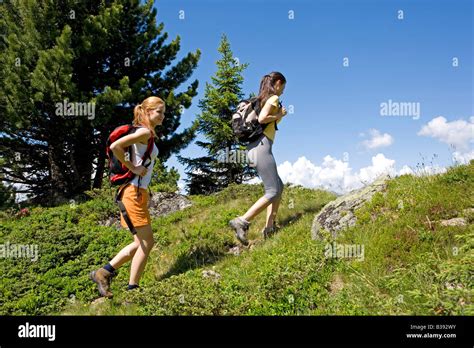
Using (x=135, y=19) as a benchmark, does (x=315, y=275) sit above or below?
below

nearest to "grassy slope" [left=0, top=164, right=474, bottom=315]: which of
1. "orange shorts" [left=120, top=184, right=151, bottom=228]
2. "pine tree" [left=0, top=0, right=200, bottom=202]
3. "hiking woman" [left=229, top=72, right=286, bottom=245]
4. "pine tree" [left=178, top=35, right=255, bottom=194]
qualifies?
"hiking woman" [left=229, top=72, right=286, bottom=245]

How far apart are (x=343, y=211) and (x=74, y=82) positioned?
46.3 feet

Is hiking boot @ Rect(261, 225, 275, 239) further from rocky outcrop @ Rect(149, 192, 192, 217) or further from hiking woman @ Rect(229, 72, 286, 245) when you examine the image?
rocky outcrop @ Rect(149, 192, 192, 217)

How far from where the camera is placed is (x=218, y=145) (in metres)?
24.4

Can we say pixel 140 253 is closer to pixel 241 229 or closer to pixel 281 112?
pixel 241 229

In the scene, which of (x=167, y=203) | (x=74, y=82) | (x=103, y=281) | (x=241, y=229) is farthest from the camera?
(x=74, y=82)

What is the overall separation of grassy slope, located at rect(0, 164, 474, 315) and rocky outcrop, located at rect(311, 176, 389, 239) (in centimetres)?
20

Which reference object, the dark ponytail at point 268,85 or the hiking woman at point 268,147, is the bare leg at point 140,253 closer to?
the hiking woman at point 268,147

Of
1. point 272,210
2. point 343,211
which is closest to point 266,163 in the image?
point 272,210
